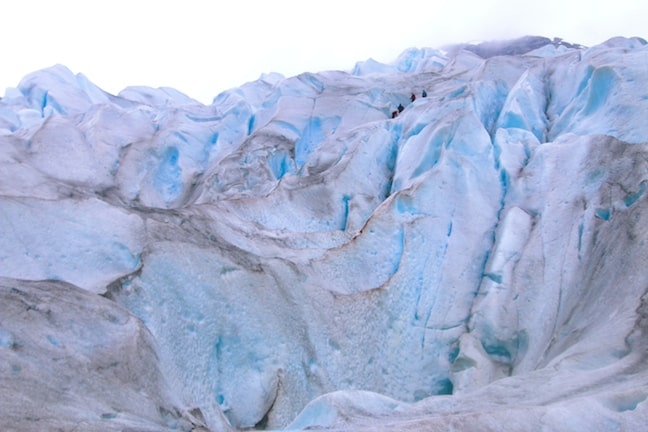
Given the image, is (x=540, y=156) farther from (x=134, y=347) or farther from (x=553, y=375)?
(x=134, y=347)

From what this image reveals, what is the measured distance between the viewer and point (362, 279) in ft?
23.1

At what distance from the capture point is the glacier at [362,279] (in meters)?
3.97

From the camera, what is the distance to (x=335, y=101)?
1388 centimetres

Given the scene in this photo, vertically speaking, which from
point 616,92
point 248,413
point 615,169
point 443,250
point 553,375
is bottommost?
point 248,413

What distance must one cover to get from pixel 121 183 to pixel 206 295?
5633 mm

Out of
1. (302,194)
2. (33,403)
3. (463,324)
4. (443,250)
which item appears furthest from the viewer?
(302,194)

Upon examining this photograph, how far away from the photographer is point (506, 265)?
692 centimetres

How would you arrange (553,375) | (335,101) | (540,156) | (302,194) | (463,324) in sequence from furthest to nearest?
(335,101)
(302,194)
(540,156)
(463,324)
(553,375)

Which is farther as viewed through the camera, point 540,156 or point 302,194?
point 302,194


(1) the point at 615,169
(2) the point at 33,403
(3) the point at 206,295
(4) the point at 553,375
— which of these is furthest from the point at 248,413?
(1) the point at 615,169

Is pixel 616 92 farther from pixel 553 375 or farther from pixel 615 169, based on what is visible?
pixel 553 375

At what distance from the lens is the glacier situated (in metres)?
3.97

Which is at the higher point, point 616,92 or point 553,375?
point 616,92

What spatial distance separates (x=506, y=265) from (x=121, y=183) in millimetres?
7360
